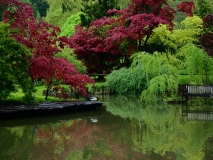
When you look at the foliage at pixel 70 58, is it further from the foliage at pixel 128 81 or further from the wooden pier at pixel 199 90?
the wooden pier at pixel 199 90

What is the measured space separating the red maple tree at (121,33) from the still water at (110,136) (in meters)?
8.64

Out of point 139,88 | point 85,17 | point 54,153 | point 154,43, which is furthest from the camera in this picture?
point 85,17

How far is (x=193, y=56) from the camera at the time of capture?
16.7m

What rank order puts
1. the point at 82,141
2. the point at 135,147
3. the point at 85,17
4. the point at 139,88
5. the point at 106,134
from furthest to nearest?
the point at 85,17
the point at 139,88
the point at 106,134
the point at 82,141
the point at 135,147

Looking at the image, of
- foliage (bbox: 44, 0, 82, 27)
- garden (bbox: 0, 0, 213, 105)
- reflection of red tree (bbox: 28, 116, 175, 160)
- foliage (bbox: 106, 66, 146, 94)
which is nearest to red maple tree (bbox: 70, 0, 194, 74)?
garden (bbox: 0, 0, 213, 105)

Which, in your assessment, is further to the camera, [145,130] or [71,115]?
[71,115]

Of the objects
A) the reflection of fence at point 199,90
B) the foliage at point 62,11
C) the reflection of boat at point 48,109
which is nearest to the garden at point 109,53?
the reflection of boat at point 48,109

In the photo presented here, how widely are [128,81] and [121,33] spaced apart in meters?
3.49

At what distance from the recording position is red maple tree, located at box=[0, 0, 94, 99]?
1483 centimetres

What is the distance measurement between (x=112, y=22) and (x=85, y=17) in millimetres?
5091

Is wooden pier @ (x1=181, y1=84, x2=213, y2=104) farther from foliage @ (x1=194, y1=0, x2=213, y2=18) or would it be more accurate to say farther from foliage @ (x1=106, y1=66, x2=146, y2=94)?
foliage @ (x1=194, y1=0, x2=213, y2=18)

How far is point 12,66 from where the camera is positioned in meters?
13.5

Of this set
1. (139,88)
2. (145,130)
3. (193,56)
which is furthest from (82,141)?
(139,88)

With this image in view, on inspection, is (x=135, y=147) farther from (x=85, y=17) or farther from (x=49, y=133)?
(x=85, y=17)
